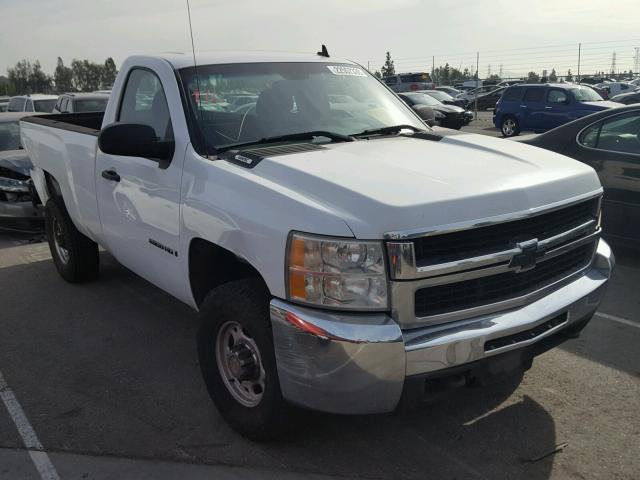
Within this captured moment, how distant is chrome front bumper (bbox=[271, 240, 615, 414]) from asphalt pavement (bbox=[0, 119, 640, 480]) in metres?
0.29

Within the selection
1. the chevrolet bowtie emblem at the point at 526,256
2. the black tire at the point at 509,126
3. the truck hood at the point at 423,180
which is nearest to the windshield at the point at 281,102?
the truck hood at the point at 423,180

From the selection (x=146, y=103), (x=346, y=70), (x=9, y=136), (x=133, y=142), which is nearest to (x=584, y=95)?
(x=9, y=136)

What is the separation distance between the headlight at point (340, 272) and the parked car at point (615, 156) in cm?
404

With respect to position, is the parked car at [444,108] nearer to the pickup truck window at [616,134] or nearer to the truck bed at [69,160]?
the pickup truck window at [616,134]

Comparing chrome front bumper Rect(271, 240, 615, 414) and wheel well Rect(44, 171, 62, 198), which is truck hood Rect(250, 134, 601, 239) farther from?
wheel well Rect(44, 171, 62, 198)

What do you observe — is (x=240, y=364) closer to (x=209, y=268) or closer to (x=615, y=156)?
(x=209, y=268)

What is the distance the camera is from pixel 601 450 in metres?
3.13

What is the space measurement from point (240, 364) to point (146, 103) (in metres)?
2.06

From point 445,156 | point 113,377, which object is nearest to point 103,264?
point 113,377

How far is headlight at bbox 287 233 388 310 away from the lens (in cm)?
261

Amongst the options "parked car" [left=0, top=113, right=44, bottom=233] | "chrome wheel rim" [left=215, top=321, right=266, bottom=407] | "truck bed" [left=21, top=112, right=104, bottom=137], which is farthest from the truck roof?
"parked car" [left=0, top=113, right=44, bottom=233]

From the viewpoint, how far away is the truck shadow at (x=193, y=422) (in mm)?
3104

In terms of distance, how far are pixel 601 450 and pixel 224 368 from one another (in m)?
1.93

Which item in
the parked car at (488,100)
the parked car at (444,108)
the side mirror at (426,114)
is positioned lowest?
the parked car at (488,100)
